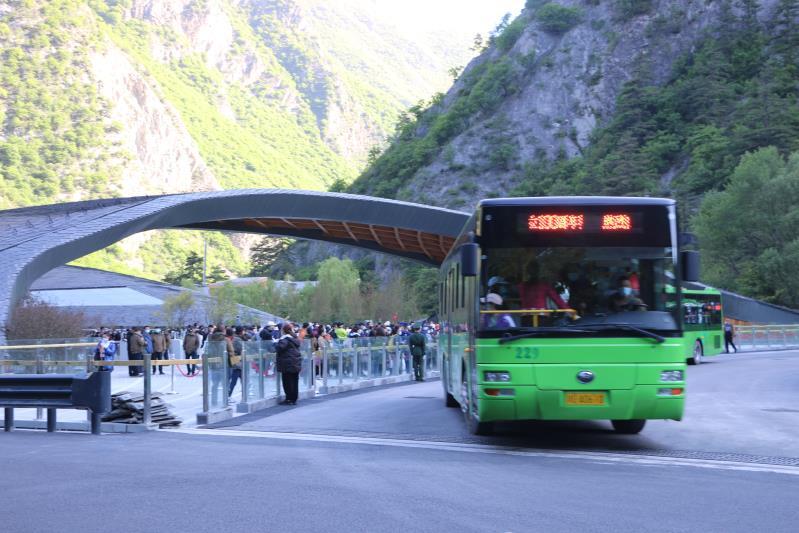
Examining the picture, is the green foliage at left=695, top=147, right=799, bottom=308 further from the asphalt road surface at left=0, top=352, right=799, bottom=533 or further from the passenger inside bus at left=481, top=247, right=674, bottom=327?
the passenger inside bus at left=481, top=247, right=674, bottom=327

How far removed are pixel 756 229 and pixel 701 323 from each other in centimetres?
4248

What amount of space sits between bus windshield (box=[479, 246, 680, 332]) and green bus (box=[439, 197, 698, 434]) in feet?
0.04

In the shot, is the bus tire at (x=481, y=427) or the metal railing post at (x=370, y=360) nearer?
the bus tire at (x=481, y=427)

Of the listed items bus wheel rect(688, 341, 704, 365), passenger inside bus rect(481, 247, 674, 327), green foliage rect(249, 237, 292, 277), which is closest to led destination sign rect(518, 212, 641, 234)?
passenger inside bus rect(481, 247, 674, 327)

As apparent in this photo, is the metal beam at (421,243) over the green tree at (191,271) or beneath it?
beneath

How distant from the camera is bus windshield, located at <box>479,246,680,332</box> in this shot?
12625 millimetres

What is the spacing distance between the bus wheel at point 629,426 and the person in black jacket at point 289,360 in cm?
833

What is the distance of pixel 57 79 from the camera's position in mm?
175375

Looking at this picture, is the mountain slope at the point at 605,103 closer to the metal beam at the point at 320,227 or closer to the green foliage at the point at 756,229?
the green foliage at the point at 756,229

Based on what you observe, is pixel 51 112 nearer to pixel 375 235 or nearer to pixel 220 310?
pixel 220 310

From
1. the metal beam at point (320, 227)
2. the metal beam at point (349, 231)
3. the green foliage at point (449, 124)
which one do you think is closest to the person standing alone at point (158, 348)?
the metal beam at point (320, 227)

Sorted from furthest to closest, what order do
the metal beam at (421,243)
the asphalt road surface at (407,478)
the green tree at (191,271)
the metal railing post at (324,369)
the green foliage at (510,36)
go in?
the green tree at (191,271), the green foliage at (510,36), the metal beam at (421,243), the metal railing post at (324,369), the asphalt road surface at (407,478)

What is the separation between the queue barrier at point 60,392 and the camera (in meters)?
15.1

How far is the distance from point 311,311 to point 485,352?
96.1 m
